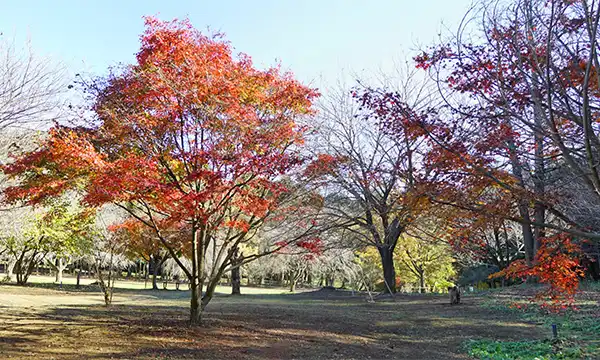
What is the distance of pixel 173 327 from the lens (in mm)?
8953

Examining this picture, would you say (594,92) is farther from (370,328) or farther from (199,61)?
(370,328)

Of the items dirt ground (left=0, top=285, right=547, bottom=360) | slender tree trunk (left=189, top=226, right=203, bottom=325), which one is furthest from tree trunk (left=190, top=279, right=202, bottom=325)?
dirt ground (left=0, top=285, right=547, bottom=360)

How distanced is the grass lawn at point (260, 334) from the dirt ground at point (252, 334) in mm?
16

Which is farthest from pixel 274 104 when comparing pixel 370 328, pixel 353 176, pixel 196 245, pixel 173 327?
pixel 353 176

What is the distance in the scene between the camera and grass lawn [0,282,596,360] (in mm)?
6918

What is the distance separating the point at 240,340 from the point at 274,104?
4699 millimetres

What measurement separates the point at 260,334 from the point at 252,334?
174 millimetres

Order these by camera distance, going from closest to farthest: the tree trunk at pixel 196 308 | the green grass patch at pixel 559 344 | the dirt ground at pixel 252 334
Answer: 1. the dirt ground at pixel 252 334
2. the green grass patch at pixel 559 344
3. the tree trunk at pixel 196 308

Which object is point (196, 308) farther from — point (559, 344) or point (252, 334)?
point (559, 344)

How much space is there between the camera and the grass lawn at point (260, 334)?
6918 millimetres

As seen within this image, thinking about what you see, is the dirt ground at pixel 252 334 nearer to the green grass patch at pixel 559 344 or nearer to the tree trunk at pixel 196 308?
the tree trunk at pixel 196 308

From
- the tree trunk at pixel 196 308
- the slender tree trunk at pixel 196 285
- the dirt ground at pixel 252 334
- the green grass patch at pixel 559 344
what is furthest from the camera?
the tree trunk at pixel 196 308

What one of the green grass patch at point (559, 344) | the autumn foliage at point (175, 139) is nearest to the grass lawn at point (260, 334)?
the green grass patch at point (559, 344)

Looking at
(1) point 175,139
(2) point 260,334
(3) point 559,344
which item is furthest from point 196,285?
(3) point 559,344
